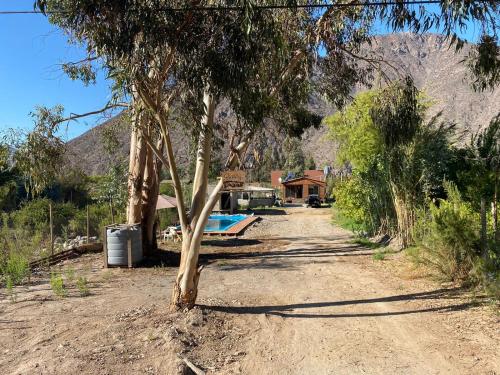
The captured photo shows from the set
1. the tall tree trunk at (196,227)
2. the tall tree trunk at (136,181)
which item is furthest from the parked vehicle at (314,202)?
the tall tree trunk at (196,227)

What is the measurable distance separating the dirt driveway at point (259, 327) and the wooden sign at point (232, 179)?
1.94m

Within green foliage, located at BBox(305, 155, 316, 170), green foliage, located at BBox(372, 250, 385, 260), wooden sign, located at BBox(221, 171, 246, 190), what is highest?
green foliage, located at BBox(305, 155, 316, 170)

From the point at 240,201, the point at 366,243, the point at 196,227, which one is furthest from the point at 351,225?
the point at 240,201

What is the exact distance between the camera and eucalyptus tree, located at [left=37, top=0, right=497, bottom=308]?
5992mm

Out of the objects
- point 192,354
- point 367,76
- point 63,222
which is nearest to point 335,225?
point 63,222

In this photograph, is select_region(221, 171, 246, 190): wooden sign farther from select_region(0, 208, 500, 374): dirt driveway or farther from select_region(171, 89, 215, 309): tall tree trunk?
select_region(0, 208, 500, 374): dirt driveway

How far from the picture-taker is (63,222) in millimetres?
21453

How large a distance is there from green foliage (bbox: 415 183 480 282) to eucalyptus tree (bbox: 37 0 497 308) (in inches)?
137

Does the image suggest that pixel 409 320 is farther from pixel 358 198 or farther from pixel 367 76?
pixel 358 198

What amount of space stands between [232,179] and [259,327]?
2.24 m

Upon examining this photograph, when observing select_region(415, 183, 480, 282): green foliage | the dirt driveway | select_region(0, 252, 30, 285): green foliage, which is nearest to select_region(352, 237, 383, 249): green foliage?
the dirt driveway

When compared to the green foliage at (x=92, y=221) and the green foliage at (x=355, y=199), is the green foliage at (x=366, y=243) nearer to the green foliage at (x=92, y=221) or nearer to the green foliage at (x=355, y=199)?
the green foliage at (x=355, y=199)

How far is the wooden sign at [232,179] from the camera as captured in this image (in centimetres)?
719

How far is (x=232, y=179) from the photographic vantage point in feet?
23.7
